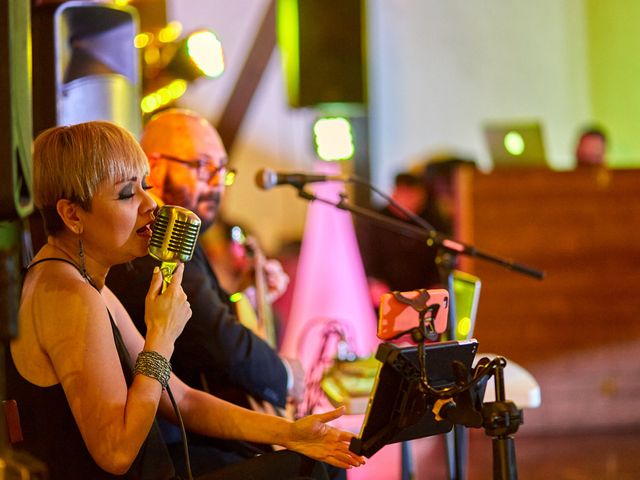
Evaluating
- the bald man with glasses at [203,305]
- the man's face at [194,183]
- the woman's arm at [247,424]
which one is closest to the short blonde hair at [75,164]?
the woman's arm at [247,424]

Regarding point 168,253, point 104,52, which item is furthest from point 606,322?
point 168,253

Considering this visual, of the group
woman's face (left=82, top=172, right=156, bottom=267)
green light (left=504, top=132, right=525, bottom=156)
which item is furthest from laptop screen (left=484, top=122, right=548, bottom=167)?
woman's face (left=82, top=172, right=156, bottom=267)

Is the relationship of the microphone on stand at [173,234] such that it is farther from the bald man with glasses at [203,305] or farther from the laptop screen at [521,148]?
the laptop screen at [521,148]

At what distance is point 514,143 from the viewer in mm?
4891

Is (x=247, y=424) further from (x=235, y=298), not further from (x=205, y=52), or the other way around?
(x=205, y=52)

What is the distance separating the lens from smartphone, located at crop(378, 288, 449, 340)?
5.03ft

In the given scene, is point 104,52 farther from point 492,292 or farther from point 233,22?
point 233,22

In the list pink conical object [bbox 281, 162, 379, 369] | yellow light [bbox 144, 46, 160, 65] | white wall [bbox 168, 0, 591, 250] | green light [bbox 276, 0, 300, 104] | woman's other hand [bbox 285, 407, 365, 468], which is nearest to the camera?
woman's other hand [bbox 285, 407, 365, 468]

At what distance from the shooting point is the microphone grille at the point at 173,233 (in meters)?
1.66

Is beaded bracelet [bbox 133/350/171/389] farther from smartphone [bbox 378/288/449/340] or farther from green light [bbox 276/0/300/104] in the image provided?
green light [bbox 276/0/300/104]

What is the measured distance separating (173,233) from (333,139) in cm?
230

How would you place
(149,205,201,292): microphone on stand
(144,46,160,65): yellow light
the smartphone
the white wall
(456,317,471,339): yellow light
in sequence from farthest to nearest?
the white wall
(144,46,160,65): yellow light
(456,317,471,339): yellow light
(149,205,201,292): microphone on stand
the smartphone

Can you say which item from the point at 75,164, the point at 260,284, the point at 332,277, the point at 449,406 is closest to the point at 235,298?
the point at 260,284

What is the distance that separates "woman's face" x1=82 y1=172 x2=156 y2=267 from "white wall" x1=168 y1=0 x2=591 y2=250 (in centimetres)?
558
